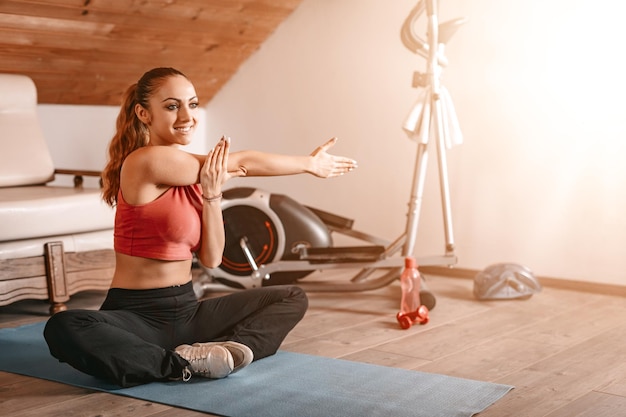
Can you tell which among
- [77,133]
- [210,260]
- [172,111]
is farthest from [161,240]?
[77,133]

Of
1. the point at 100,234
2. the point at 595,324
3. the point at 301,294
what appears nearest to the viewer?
the point at 301,294

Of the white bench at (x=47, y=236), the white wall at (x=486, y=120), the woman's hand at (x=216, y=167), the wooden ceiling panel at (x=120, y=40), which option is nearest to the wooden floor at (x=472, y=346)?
the white bench at (x=47, y=236)

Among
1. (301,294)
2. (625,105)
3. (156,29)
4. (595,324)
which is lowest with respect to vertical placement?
(595,324)

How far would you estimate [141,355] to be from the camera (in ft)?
7.68

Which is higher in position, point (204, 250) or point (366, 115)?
point (366, 115)

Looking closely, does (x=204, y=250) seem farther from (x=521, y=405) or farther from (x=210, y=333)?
(x=521, y=405)

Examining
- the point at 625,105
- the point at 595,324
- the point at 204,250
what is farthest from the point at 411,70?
the point at 204,250

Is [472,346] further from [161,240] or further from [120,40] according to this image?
[120,40]

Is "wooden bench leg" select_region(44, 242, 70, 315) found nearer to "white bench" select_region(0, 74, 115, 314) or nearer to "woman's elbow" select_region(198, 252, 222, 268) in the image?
"white bench" select_region(0, 74, 115, 314)

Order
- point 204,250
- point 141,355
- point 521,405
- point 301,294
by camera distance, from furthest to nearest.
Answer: point 301,294 → point 204,250 → point 141,355 → point 521,405

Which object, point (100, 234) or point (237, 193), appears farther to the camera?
point (237, 193)

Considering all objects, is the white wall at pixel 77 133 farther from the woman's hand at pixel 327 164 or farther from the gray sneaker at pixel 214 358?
the woman's hand at pixel 327 164

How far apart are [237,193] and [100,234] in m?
0.66

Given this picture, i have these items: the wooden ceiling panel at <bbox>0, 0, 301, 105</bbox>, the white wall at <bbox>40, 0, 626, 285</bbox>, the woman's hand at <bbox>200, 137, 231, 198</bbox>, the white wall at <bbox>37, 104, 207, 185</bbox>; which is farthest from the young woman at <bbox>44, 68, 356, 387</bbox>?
the white wall at <bbox>37, 104, 207, 185</bbox>
